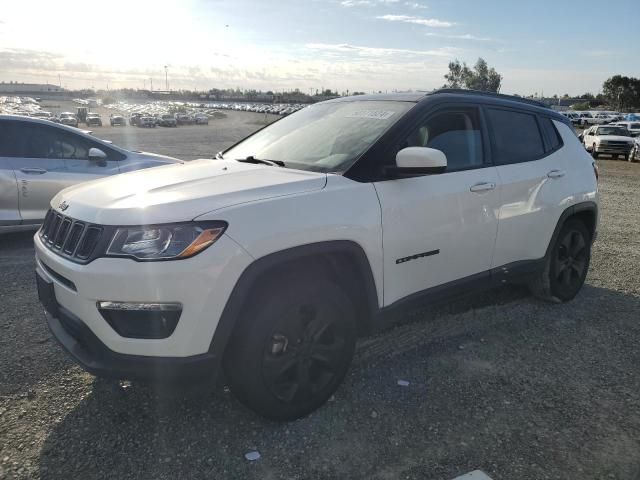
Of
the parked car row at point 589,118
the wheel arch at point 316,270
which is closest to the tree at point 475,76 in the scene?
the parked car row at point 589,118

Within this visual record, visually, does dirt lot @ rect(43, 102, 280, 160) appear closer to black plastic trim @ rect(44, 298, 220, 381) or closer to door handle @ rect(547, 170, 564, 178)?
door handle @ rect(547, 170, 564, 178)

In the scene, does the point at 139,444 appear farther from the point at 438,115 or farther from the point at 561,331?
the point at 561,331

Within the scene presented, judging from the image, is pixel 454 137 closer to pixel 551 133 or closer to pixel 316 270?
pixel 551 133

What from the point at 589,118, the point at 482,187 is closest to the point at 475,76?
the point at 589,118

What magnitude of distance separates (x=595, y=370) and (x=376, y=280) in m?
1.75

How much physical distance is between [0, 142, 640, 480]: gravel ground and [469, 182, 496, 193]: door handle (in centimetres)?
115

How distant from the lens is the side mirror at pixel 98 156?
630 cm

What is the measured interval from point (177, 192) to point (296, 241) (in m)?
0.66

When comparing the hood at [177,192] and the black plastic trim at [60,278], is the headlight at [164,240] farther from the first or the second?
the black plastic trim at [60,278]

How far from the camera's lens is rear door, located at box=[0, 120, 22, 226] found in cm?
588

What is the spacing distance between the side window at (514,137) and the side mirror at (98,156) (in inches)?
181

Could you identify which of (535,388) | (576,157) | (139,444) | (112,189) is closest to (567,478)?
(535,388)

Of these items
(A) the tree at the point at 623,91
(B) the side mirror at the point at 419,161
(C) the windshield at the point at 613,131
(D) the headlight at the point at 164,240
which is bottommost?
(C) the windshield at the point at 613,131

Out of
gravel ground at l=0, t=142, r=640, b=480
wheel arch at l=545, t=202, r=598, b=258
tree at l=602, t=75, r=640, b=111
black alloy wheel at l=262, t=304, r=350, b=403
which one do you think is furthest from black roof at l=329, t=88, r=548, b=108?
tree at l=602, t=75, r=640, b=111
